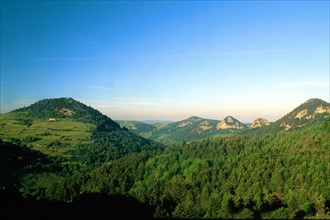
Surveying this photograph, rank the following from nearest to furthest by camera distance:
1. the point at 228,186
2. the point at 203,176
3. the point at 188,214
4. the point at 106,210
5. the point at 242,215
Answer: the point at 242,215 → the point at 188,214 → the point at 106,210 → the point at 228,186 → the point at 203,176

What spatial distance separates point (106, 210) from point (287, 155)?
11386cm

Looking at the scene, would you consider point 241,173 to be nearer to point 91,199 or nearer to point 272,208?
point 272,208

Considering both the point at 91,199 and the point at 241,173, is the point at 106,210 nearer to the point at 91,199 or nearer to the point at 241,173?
the point at 91,199

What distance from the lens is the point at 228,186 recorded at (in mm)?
165875

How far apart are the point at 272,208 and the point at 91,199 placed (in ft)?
308

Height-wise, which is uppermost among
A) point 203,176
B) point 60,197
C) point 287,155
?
point 287,155

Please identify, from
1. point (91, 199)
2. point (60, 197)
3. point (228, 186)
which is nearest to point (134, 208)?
point (91, 199)

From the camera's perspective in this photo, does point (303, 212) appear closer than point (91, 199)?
Yes

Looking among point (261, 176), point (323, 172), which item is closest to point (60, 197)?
point (261, 176)

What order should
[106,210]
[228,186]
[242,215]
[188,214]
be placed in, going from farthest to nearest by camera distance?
[228,186], [106,210], [188,214], [242,215]

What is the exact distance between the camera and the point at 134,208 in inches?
6216

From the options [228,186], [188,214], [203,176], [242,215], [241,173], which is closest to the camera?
[242,215]

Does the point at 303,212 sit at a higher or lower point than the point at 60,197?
higher

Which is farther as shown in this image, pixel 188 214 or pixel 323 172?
pixel 323 172
